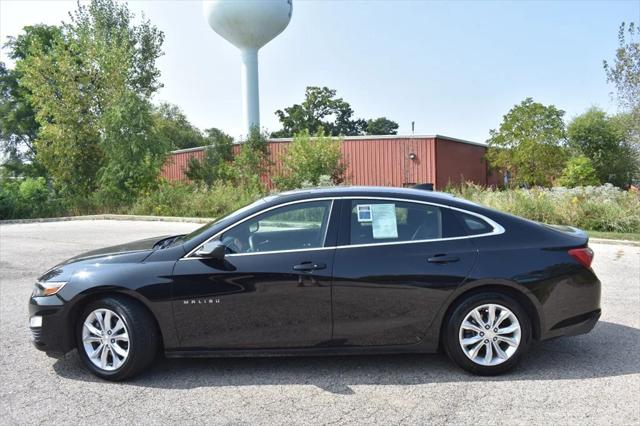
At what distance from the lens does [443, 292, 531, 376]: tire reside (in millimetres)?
4234

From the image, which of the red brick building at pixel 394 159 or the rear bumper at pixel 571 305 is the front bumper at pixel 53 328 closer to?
the rear bumper at pixel 571 305

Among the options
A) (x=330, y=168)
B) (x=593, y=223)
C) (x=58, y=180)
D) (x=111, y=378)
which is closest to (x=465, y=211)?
(x=111, y=378)

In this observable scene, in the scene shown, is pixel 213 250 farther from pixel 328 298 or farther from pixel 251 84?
pixel 251 84

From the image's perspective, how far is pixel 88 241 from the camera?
542 inches

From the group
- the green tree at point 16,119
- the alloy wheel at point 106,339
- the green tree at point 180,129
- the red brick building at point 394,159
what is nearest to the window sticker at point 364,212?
the alloy wheel at point 106,339

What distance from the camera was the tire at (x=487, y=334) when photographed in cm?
423

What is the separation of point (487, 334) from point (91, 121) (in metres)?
25.7

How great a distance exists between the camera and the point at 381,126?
101375 mm

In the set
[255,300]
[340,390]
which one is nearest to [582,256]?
[340,390]

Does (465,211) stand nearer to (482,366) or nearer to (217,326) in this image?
(482,366)

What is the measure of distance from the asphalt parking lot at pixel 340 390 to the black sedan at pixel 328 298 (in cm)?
22

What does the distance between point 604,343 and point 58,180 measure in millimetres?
26040

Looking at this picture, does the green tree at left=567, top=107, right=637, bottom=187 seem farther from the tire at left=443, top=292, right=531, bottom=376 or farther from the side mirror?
the side mirror

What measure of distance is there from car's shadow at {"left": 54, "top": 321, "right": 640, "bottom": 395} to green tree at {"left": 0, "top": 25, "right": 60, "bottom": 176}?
139ft
